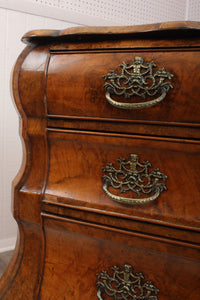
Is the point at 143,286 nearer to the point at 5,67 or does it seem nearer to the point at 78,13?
the point at 5,67

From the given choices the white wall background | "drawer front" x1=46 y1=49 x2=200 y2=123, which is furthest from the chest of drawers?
the white wall background

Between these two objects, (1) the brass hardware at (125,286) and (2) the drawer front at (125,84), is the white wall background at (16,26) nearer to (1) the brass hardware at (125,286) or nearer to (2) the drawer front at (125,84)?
(2) the drawer front at (125,84)

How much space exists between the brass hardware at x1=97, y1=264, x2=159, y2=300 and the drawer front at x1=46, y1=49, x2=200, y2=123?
1.16 feet

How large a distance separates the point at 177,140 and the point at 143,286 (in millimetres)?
332

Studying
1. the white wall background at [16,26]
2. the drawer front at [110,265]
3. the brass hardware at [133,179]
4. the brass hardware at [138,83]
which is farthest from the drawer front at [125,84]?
the white wall background at [16,26]

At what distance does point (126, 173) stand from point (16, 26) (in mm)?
1077

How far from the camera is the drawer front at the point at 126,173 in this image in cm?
61

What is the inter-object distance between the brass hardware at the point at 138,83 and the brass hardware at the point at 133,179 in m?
0.13

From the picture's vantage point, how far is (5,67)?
1393 mm

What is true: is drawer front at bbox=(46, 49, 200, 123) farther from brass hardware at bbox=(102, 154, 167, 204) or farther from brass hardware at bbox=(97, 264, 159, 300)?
brass hardware at bbox=(97, 264, 159, 300)

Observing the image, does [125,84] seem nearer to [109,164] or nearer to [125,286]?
[109,164]

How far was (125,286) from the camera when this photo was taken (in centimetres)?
66

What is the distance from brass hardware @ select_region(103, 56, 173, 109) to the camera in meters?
0.60

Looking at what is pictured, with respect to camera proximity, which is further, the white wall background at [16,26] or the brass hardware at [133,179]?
the white wall background at [16,26]
